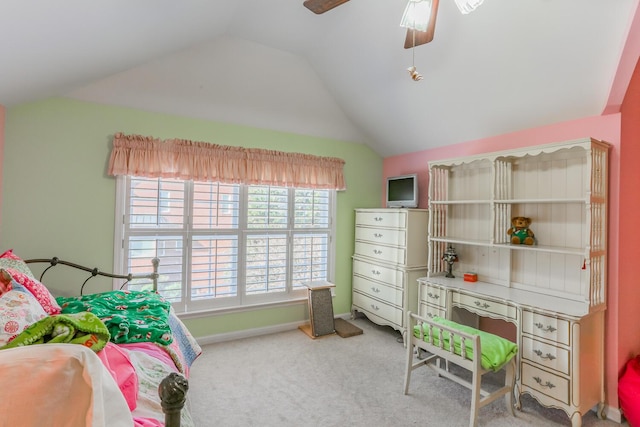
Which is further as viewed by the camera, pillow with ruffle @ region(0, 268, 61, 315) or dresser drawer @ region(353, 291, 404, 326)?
dresser drawer @ region(353, 291, 404, 326)

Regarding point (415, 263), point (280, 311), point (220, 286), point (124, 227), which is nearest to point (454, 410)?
point (415, 263)

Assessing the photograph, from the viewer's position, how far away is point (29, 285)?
1.96 m

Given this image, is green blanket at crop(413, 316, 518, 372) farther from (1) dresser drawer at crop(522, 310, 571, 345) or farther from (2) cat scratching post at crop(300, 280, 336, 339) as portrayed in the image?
(2) cat scratching post at crop(300, 280, 336, 339)

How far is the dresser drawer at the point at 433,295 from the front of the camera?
300 centimetres

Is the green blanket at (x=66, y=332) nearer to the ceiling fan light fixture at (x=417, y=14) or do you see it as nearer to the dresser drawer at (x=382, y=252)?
the ceiling fan light fixture at (x=417, y=14)

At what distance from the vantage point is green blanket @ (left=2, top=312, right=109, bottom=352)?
1.13m

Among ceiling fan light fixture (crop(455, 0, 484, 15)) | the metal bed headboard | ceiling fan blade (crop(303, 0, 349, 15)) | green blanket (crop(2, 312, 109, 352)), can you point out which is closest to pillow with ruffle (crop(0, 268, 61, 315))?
the metal bed headboard

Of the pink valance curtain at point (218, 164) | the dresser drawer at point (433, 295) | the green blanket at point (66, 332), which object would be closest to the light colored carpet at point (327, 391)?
the dresser drawer at point (433, 295)

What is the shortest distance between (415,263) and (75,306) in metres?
3.10

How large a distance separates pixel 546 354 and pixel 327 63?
10.9 feet

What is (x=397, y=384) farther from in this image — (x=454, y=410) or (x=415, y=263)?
(x=415, y=263)

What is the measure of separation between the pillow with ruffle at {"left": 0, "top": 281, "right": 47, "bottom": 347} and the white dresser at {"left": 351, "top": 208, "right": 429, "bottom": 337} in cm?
304

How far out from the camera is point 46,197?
2.79m

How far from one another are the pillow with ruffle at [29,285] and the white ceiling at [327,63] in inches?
47.5
